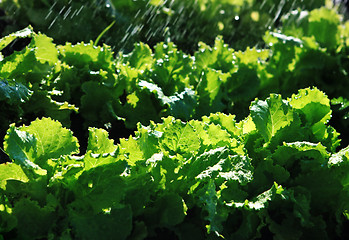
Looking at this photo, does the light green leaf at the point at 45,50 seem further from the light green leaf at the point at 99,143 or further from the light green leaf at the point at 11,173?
the light green leaf at the point at 11,173

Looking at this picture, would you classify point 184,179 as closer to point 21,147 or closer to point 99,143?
point 99,143

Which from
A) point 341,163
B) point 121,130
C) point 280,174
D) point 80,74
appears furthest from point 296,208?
point 80,74

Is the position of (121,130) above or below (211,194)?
below

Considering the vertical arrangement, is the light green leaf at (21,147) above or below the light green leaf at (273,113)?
below

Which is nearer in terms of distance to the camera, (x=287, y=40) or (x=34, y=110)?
(x=34, y=110)

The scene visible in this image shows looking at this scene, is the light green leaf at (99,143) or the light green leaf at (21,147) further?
the light green leaf at (99,143)

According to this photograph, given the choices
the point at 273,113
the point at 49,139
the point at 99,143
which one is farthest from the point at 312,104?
the point at 49,139

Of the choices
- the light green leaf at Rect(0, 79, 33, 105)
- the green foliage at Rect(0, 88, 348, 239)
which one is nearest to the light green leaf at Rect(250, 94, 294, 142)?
the green foliage at Rect(0, 88, 348, 239)

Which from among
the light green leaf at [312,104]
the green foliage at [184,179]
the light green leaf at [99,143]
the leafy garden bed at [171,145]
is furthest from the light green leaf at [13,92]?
the light green leaf at [312,104]

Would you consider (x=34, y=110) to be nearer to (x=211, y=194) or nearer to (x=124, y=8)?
(x=211, y=194)
